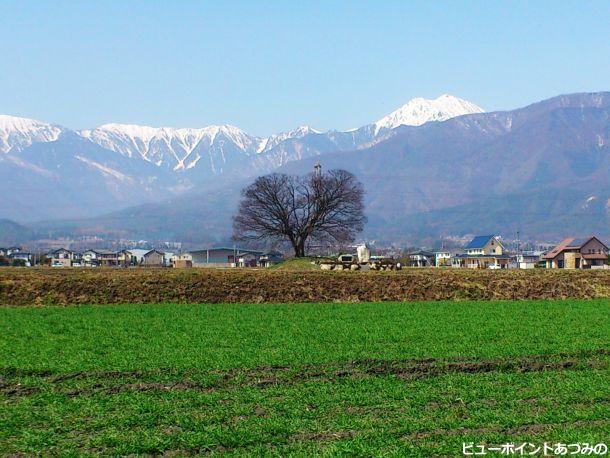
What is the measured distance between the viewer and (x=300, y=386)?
1617 cm

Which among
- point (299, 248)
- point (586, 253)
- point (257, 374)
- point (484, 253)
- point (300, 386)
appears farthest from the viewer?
point (484, 253)

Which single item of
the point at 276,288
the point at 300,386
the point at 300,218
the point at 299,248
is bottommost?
the point at 300,386

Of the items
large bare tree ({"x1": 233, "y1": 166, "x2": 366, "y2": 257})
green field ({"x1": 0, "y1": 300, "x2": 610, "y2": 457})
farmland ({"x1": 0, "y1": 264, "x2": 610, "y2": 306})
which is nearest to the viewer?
green field ({"x1": 0, "y1": 300, "x2": 610, "y2": 457})

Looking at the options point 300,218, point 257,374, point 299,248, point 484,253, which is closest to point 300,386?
point 257,374

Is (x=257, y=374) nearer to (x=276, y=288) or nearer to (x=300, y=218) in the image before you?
(x=276, y=288)

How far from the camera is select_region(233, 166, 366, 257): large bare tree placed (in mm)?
89312

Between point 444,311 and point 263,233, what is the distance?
57484 millimetres

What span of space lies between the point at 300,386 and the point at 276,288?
91.3 feet

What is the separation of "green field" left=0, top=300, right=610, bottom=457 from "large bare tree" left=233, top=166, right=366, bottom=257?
60.6m

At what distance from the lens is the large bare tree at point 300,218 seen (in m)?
89.3

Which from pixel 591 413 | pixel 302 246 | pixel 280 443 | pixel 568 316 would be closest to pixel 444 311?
pixel 568 316

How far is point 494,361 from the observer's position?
744 inches

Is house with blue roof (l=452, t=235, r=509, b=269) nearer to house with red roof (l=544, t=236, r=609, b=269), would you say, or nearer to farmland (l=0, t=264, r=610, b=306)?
house with red roof (l=544, t=236, r=609, b=269)

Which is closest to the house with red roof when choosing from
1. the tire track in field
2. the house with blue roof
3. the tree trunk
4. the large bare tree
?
the house with blue roof
